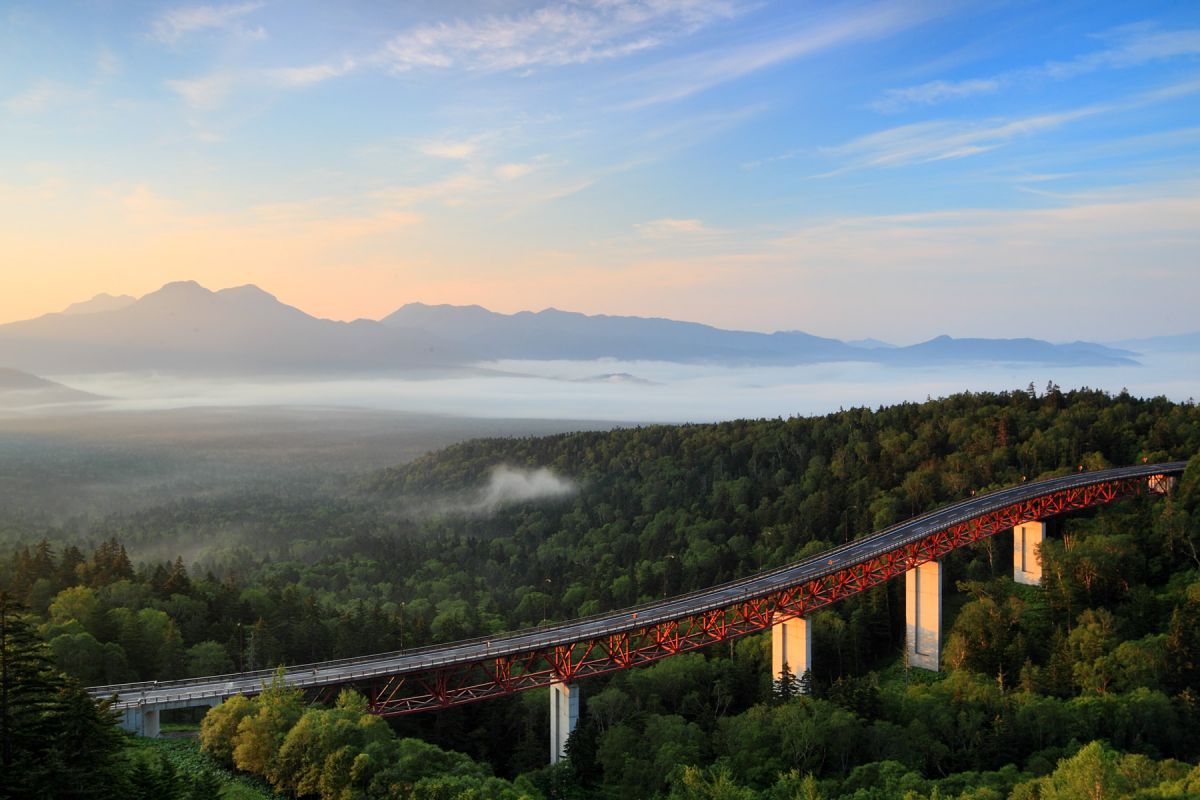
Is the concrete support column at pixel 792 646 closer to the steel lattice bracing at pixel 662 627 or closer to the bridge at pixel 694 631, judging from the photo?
the bridge at pixel 694 631

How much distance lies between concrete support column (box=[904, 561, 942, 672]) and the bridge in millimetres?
96

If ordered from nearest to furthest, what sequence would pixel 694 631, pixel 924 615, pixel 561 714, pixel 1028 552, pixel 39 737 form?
pixel 39 737 → pixel 561 714 → pixel 694 631 → pixel 924 615 → pixel 1028 552

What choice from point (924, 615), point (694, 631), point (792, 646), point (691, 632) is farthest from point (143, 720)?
point (924, 615)

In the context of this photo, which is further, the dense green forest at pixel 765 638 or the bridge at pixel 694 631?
the bridge at pixel 694 631

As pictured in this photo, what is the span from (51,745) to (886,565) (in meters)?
66.9

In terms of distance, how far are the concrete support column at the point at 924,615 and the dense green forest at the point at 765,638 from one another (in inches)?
85.4

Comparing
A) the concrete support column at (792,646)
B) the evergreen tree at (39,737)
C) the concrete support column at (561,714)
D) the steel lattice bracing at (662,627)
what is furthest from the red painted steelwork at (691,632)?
the evergreen tree at (39,737)

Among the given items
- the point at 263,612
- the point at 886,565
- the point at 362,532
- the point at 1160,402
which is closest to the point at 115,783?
the point at 263,612

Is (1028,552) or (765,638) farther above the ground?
(1028,552)

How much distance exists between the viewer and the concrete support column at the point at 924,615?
80.8 metres

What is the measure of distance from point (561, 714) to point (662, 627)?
10.1 metres

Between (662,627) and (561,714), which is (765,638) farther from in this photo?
(561,714)

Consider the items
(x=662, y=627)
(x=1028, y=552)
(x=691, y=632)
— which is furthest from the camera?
(x=1028, y=552)

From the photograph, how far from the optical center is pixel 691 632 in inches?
2697
